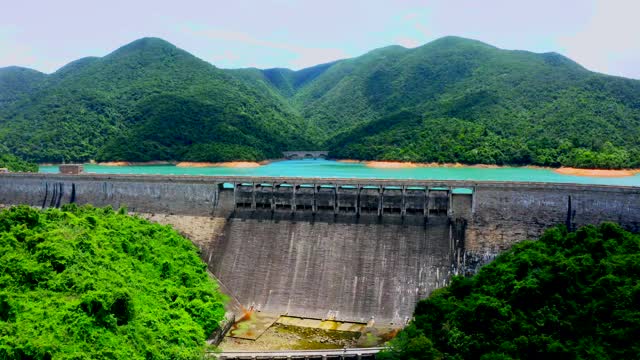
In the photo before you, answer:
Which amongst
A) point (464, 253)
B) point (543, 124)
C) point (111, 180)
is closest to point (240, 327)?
point (464, 253)

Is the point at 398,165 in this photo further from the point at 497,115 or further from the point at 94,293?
the point at 94,293

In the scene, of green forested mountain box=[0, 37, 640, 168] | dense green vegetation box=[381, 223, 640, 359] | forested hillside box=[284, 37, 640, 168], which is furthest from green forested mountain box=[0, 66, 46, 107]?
dense green vegetation box=[381, 223, 640, 359]

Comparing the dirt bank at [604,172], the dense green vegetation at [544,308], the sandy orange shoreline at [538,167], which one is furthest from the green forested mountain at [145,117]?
the dense green vegetation at [544,308]

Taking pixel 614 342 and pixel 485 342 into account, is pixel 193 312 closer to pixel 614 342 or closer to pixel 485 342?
pixel 485 342

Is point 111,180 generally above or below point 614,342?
above

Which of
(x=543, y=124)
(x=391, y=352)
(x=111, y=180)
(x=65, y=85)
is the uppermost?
(x=65, y=85)
